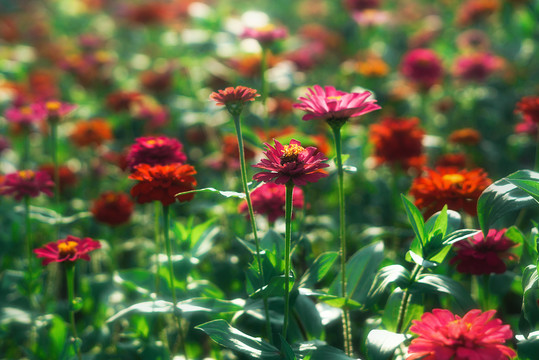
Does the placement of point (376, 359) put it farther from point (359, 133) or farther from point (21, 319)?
point (359, 133)

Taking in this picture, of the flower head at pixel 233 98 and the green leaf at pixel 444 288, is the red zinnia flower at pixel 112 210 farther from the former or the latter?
the green leaf at pixel 444 288

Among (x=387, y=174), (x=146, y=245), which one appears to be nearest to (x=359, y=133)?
(x=387, y=174)

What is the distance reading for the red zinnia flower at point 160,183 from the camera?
109 centimetres

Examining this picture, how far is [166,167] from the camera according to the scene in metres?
1.12

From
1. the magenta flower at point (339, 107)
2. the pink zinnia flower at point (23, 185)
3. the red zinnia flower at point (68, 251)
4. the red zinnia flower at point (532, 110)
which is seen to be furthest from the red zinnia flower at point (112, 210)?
the red zinnia flower at point (532, 110)

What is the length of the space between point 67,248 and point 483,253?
37.7 inches

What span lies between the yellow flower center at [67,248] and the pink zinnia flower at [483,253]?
2.91ft

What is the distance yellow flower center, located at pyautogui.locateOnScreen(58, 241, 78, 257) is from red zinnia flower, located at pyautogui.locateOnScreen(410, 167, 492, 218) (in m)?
0.83

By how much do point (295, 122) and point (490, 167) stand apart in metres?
0.94

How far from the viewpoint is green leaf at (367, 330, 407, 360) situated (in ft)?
3.04

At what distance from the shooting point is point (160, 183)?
3.60ft

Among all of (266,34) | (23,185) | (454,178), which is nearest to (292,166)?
(454,178)

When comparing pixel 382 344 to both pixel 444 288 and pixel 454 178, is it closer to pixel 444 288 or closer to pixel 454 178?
pixel 444 288

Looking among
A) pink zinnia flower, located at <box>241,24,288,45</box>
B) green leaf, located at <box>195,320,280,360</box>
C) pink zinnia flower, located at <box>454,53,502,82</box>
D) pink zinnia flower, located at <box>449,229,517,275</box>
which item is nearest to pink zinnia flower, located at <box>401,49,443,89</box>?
pink zinnia flower, located at <box>454,53,502,82</box>
